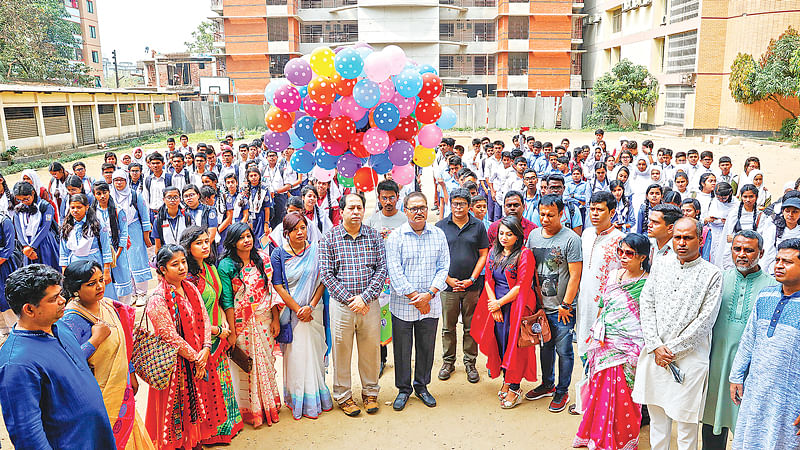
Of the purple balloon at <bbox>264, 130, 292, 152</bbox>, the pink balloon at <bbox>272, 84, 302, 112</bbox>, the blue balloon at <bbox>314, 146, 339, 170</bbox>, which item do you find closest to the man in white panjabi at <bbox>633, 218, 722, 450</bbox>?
the blue balloon at <bbox>314, 146, 339, 170</bbox>

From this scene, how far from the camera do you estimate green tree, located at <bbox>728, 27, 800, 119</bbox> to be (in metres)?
19.5

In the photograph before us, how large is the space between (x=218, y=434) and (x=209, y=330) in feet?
2.71

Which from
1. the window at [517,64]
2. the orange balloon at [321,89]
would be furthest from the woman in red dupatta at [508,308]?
the window at [517,64]

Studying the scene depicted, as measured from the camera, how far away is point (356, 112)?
18.9 feet

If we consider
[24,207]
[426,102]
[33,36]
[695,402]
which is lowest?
[695,402]

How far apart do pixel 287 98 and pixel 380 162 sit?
3.90 feet

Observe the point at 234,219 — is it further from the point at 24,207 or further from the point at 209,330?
the point at 209,330

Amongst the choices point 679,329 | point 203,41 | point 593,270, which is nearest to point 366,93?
point 593,270

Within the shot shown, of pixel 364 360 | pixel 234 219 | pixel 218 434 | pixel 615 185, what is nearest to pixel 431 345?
pixel 364 360

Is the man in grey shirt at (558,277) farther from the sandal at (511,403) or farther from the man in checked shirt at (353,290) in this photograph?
the man in checked shirt at (353,290)

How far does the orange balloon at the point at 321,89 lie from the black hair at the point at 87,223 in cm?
250

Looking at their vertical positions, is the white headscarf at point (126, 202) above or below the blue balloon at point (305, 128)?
below

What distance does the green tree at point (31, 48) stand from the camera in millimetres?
27609

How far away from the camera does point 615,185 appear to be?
271 inches
